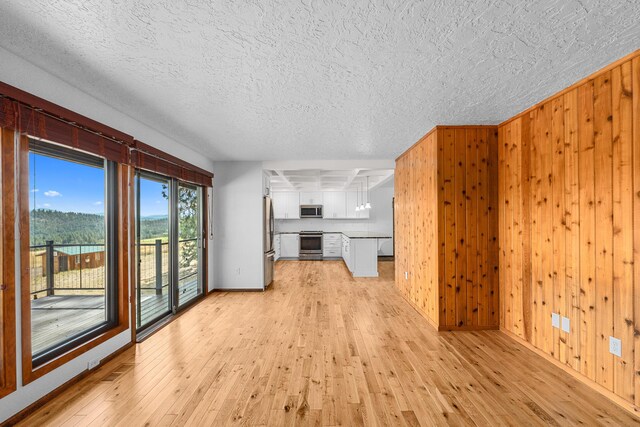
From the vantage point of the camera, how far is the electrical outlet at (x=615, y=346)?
1.98m

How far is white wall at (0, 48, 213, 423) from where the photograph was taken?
184cm

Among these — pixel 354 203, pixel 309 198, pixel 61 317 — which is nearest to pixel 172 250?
A: pixel 61 317

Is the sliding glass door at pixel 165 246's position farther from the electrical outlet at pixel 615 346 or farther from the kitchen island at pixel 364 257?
the electrical outlet at pixel 615 346

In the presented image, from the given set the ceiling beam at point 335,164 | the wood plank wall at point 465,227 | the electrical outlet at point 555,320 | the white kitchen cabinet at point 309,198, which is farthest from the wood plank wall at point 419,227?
the white kitchen cabinet at point 309,198

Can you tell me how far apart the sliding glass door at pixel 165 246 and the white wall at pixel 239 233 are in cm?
44

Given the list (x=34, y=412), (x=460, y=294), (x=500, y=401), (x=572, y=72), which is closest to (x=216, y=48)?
(x=572, y=72)

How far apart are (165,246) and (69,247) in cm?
152

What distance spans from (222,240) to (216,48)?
402 cm

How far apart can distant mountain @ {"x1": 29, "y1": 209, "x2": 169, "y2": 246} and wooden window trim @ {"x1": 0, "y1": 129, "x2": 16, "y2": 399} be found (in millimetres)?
256

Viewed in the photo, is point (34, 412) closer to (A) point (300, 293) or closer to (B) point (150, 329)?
A: (B) point (150, 329)

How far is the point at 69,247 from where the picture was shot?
2.44 meters

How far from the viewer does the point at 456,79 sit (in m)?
2.21

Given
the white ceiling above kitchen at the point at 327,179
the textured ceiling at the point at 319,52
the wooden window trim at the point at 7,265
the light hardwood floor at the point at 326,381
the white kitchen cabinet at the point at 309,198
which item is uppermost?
the textured ceiling at the point at 319,52

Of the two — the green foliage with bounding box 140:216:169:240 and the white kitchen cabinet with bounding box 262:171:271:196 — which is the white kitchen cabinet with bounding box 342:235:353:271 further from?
the green foliage with bounding box 140:216:169:240
